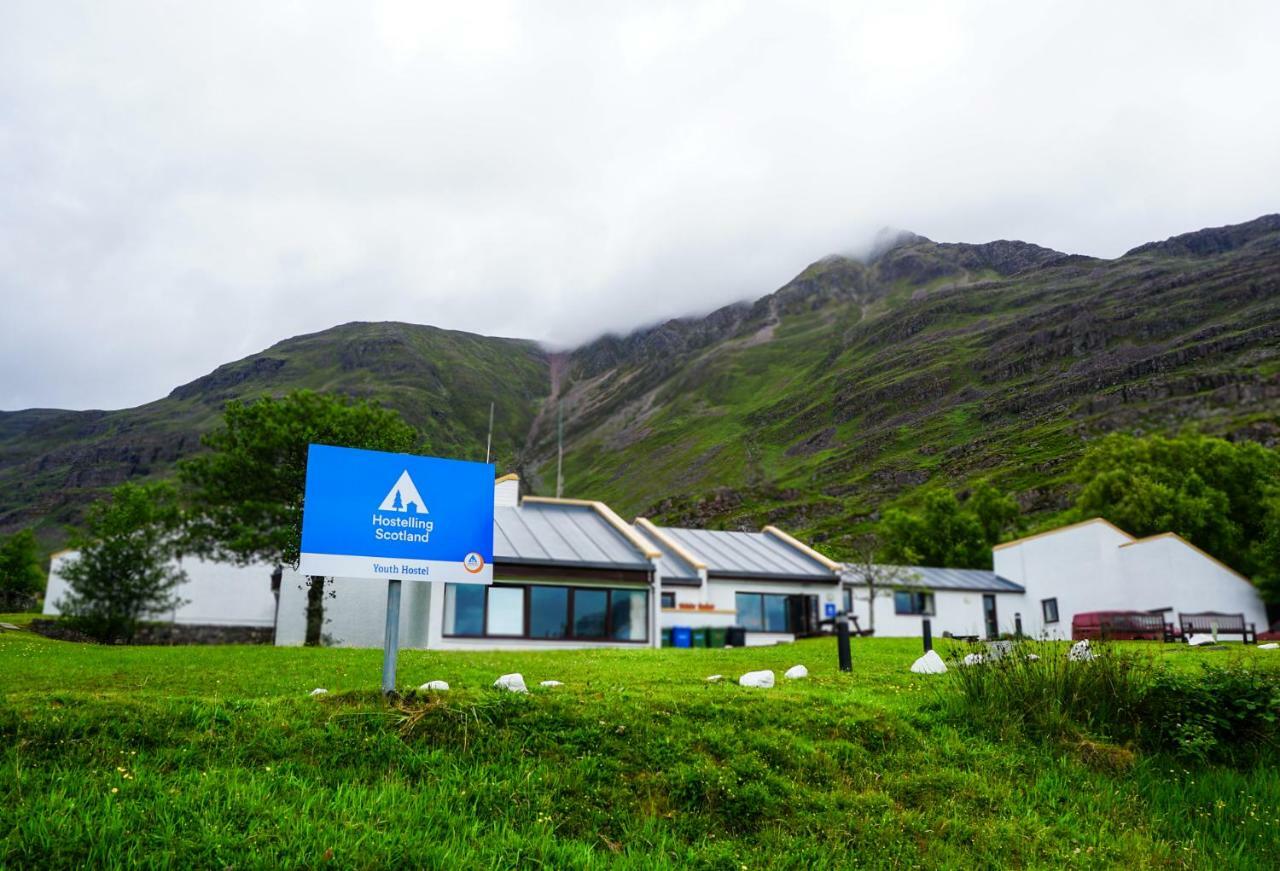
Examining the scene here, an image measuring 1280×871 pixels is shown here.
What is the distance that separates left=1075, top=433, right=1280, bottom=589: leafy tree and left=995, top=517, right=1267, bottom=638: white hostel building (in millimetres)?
6792

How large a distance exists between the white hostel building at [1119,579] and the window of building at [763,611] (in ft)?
34.6

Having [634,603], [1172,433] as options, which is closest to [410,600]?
[634,603]

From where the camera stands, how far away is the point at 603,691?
9.29m

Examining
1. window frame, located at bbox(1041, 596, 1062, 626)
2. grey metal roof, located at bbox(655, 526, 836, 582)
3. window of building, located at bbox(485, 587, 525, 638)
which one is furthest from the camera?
window frame, located at bbox(1041, 596, 1062, 626)

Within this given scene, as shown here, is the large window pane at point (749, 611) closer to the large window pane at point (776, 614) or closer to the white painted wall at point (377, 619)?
the large window pane at point (776, 614)

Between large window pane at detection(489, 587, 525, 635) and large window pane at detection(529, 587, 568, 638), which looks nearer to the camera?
large window pane at detection(489, 587, 525, 635)

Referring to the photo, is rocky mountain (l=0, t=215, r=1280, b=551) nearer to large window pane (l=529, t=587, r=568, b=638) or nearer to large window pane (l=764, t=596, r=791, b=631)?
large window pane (l=764, t=596, r=791, b=631)

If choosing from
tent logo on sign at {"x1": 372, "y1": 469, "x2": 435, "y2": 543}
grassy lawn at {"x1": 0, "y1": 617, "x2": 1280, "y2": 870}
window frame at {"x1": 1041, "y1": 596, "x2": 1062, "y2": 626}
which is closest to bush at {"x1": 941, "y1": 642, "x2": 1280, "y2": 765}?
grassy lawn at {"x1": 0, "y1": 617, "x2": 1280, "y2": 870}

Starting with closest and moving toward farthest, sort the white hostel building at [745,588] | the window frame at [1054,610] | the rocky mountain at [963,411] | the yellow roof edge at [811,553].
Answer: the white hostel building at [745,588] < the yellow roof edge at [811,553] < the window frame at [1054,610] < the rocky mountain at [963,411]

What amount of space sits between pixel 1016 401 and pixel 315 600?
123305 millimetres

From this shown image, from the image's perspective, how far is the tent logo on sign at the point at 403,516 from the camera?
8.64 metres

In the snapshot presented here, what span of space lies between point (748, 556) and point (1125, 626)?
1494cm

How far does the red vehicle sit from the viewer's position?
85.1 ft

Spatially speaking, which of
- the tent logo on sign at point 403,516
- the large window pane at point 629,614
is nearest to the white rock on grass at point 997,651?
the tent logo on sign at point 403,516
